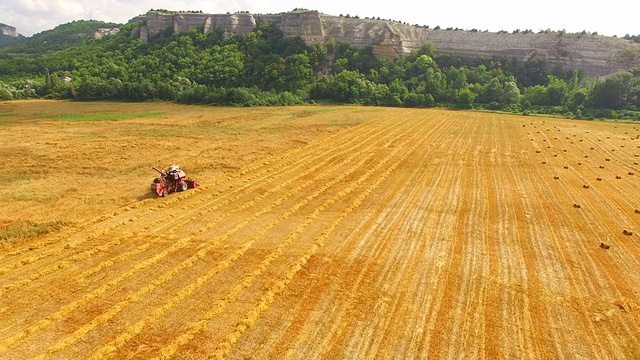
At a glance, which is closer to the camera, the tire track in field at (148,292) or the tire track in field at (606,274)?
the tire track in field at (148,292)

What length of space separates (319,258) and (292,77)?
73.5m

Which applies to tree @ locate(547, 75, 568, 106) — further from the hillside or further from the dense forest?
the hillside

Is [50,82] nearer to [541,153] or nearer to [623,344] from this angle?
[541,153]

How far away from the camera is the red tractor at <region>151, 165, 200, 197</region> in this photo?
17.7 m

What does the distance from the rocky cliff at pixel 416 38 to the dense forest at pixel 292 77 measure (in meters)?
3.25

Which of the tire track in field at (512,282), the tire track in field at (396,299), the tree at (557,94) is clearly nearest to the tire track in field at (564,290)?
the tire track in field at (512,282)

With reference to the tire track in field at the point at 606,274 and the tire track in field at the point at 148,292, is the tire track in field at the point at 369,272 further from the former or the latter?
the tire track in field at the point at 606,274

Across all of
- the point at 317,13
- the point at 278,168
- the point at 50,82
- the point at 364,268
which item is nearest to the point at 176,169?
the point at 278,168

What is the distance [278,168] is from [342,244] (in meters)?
11.0

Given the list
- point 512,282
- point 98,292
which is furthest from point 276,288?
point 512,282

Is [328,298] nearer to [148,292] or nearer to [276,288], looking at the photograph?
[276,288]

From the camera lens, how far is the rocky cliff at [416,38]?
270 ft

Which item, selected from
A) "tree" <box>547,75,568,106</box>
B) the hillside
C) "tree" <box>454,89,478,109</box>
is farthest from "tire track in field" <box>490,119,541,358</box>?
the hillside

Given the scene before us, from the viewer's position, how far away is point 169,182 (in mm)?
18203
